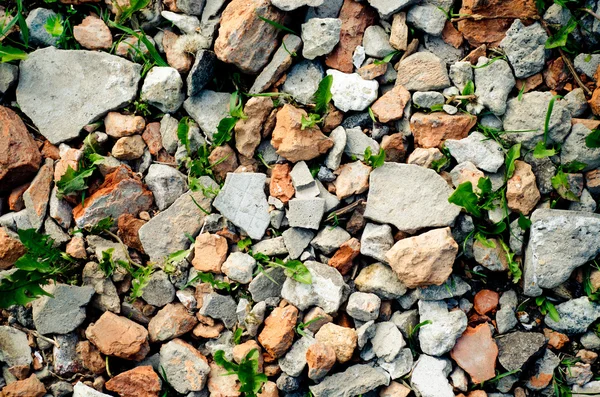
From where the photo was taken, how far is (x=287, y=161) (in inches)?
112

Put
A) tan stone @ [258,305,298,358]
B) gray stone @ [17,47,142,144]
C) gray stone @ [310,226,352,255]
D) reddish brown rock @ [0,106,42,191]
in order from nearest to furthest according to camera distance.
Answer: tan stone @ [258,305,298,358], gray stone @ [310,226,352,255], reddish brown rock @ [0,106,42,191], gray stone @ [17,47,142,144]

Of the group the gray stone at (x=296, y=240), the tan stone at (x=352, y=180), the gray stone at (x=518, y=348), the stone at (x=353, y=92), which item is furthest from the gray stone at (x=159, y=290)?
the gray stone at (x=518, y=348)

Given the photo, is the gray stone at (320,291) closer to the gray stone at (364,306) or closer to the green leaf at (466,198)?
the gray stone at (364,306)

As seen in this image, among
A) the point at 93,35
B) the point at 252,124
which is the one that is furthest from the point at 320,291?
the point at 93,35

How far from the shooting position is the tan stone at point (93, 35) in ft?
9.89

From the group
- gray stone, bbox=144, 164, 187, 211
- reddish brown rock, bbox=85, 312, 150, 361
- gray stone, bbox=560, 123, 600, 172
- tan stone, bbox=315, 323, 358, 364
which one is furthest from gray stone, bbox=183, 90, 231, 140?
gray stone, bbox=560, 123, 600, 172

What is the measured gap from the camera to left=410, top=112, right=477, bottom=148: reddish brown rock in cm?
273

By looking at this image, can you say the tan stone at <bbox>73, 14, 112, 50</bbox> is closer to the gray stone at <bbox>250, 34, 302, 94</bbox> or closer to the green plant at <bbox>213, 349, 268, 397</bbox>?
the gray stone at <bbox>250, 34, 302, 94</bbox>

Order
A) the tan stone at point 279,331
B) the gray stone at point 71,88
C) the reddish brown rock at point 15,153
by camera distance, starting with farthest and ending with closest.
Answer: the gray stone at point 71,88 < the reddish brown rock at point 15,153 < the tan stone at point 279,331

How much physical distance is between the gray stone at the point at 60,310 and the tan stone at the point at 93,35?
128 centimetres

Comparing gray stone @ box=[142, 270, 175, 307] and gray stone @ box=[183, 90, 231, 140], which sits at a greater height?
gray stone @ box=[183, 90, 231, 140]

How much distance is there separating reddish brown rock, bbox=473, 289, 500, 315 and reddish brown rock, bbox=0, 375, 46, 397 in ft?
7.03

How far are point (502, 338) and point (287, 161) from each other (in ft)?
4.43

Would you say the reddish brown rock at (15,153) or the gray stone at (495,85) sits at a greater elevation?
the gray stone at (495,85)
